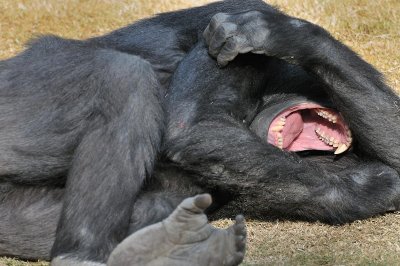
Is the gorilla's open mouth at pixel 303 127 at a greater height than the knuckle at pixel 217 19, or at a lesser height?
lesser

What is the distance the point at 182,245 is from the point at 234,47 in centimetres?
127

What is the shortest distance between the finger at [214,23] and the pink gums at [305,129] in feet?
1.82

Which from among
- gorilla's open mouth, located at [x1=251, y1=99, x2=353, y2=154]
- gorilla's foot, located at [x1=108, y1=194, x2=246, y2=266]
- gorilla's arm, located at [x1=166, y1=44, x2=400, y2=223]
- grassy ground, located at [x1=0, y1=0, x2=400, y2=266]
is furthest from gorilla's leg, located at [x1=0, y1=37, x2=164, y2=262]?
grassy ground, located at [x1=0, y1=0, x2=400, y2=266]

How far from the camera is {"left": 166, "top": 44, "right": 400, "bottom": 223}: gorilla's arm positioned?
4.38 m

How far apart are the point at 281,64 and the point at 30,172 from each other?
4.77 feet

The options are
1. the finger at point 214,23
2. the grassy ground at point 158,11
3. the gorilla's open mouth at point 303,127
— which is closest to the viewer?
the finger at point 214,23

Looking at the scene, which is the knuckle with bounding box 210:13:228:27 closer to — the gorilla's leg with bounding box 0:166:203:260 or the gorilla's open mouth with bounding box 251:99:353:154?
the gorilla's open mouth with bounding box 251:99:353:154

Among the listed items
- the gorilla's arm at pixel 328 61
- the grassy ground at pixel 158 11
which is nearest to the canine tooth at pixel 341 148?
the gorilla's arm at pixel 328 61

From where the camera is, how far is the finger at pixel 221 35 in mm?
4453

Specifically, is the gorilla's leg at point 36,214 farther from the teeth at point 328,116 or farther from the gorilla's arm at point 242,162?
the teeth at point 328,116

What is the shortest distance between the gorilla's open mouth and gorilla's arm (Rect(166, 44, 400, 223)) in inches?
6.4

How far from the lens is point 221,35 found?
447 centimetres

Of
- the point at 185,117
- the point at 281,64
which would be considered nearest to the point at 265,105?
the point at 281,64

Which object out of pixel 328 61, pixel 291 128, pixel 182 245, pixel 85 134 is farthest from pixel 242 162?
pixel 182 245
